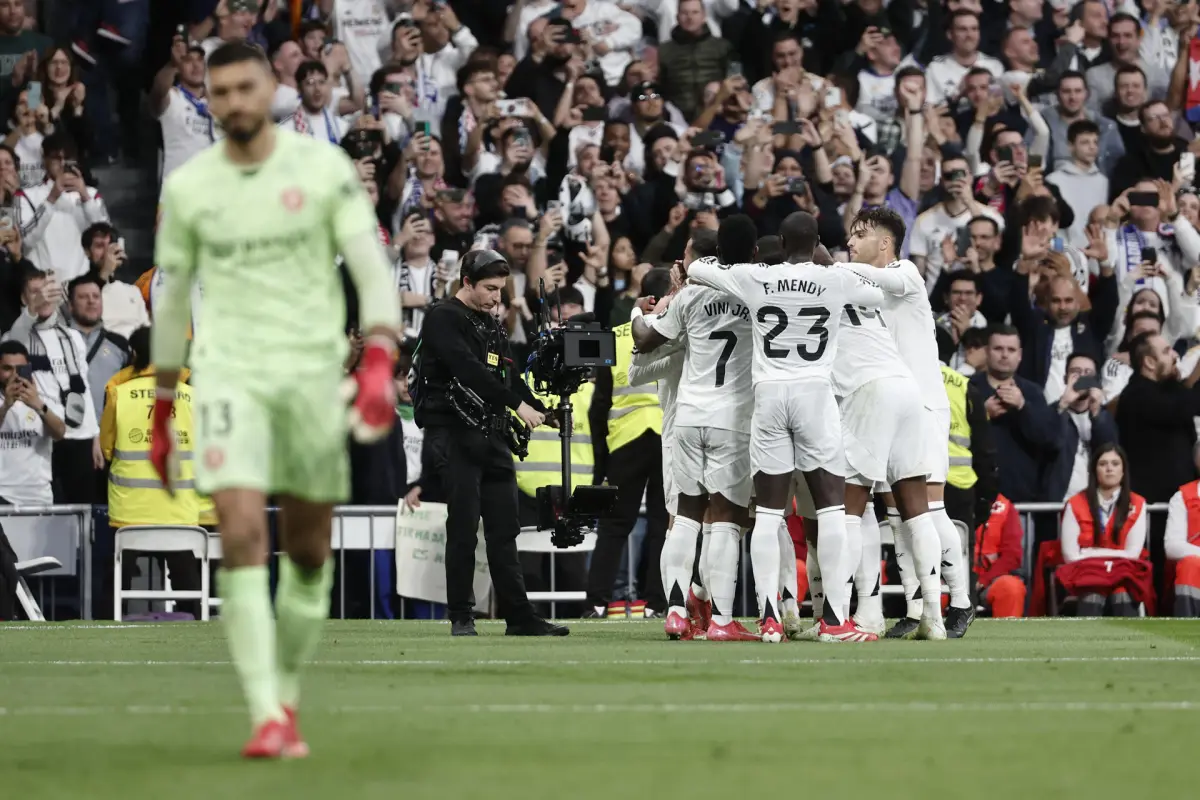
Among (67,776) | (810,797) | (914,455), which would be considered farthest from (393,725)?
(914,455)

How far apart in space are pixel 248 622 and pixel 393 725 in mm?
896

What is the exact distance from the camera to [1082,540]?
50.6 ft

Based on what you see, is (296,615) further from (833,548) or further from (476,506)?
(476,506)

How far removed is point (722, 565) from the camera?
11078 millimetres

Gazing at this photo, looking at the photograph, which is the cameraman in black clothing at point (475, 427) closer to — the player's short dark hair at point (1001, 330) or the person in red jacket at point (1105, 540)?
the person in red jacket at point (1105, 540)

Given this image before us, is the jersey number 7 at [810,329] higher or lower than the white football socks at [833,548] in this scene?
higher

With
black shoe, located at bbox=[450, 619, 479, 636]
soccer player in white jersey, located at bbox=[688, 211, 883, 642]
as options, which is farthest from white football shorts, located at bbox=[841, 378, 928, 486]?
black shoe, located at bbox=[450, 619, 479, 636]

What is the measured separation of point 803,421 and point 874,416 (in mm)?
695

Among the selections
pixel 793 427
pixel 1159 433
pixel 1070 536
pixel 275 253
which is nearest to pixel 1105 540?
pixel 1070 536

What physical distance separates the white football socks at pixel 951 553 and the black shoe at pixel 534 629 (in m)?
2.28

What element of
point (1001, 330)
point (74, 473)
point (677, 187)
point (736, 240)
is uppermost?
point (677, 187)

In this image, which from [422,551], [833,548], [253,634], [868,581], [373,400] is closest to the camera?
[373,400]

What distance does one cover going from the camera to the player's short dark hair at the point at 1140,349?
16375mm

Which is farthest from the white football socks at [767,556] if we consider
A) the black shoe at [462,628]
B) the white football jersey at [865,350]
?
the black shoe at [462,628]
